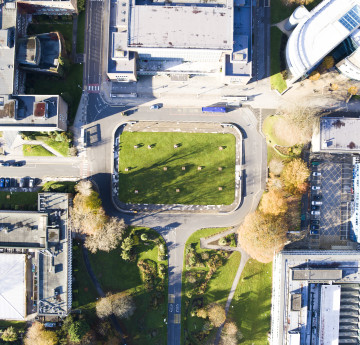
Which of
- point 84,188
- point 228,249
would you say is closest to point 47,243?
point 84,188

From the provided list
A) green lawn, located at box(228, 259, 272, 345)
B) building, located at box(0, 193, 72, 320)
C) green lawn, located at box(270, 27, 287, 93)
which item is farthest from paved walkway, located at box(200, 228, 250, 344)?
green lawn, located at box(270, 27, 287, 93)

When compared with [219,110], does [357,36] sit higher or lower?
higher

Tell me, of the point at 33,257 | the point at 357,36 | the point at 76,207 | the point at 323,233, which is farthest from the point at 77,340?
the point at 357,36

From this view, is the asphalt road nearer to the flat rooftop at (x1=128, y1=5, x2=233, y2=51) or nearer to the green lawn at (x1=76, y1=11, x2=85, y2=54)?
the flat rooftop at (x1=128, y1=5, x2=233, y2=51)

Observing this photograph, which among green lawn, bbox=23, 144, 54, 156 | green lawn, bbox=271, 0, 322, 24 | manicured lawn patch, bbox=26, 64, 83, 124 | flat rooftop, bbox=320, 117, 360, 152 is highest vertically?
green lawn, bbox=271, 0, 322, 24

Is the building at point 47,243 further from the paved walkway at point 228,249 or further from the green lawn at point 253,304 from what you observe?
the green lawn at point 253,304

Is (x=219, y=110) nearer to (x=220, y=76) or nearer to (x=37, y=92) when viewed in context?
(x=220, y=76)
